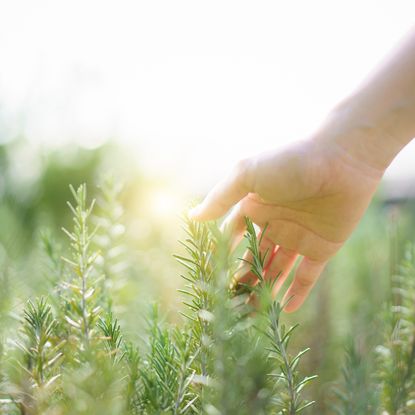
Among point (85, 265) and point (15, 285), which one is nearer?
point (85, 265)

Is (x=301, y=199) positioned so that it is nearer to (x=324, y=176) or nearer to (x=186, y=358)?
(x=324, y=176)

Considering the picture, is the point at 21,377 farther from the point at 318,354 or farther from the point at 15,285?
the point at 318,354

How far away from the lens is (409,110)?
32.9 inches

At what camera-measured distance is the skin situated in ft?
2.61

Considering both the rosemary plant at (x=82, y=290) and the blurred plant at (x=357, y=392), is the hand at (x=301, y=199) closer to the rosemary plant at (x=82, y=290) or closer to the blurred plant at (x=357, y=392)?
the blurred plant at (x=357, y=392)

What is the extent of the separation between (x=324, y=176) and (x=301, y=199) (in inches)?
2.1

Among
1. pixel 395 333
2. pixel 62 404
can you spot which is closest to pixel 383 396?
pixel 395 333

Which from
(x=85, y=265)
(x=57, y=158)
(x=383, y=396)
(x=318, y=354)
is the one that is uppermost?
(x=85, y=265)

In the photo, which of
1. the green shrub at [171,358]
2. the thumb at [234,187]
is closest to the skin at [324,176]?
the thumb at [234,187]

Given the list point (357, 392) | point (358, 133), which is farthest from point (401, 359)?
point (358, 133)

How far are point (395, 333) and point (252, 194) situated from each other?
1.17 feet

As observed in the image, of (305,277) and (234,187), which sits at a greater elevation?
(234,187)

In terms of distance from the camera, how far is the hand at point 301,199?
0.79m

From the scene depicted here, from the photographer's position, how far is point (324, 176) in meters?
0.83
